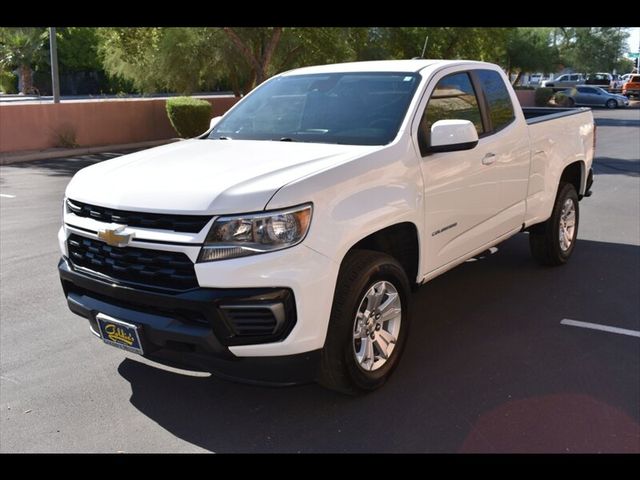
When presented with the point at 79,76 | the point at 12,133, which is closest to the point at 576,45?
the point at 79,76

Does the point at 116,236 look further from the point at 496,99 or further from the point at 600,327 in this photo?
the point at 600,327

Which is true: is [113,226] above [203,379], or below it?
above

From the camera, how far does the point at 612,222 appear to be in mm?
8734

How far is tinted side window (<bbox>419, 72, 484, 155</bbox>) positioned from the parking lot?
147 centimetres

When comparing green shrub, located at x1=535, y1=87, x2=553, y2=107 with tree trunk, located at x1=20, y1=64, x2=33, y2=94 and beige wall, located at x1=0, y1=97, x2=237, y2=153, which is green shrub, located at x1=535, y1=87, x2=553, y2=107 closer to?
beige wall, located at x1=0, y1=97, x2=237, y2=153

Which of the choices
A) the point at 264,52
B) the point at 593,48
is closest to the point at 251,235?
the point at 264,52

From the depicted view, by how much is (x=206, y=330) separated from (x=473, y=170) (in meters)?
2.45

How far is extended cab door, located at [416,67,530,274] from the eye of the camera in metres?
4.36

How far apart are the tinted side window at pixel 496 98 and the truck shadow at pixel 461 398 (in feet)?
5.02

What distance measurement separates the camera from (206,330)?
321cm

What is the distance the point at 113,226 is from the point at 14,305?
8.44ft
